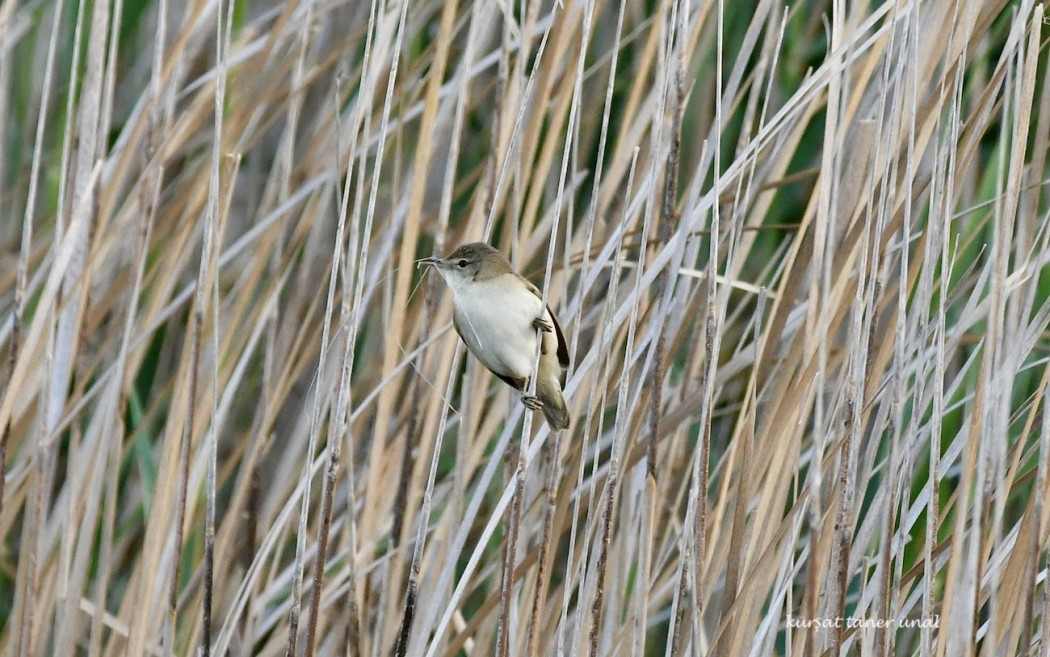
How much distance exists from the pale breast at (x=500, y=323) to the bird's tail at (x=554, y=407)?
0.13 feet

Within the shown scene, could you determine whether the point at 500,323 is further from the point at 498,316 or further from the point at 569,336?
the point at 569,336

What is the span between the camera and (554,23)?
4.68 ft

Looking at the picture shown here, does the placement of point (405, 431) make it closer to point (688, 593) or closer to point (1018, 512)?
point (688, 593)

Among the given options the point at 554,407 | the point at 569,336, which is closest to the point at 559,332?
the point at 569,336

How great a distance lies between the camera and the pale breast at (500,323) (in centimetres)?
143

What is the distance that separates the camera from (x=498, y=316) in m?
1.47

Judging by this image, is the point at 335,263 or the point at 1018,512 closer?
the point at 335,263

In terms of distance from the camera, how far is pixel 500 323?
1.47 m

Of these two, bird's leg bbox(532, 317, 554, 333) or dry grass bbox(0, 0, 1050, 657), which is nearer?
dry grass bbox(0, 0, 1050, 657)

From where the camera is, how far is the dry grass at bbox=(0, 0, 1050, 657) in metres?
1.09

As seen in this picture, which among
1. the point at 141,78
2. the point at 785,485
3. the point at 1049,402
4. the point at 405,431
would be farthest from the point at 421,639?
the point at 141,78

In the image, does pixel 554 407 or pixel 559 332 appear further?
pixel 559 332

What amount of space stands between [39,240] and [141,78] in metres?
0.40

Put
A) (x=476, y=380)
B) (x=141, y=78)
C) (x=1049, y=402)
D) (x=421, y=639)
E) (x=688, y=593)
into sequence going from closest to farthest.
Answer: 1. (x=1049, y=402)
2. (x=688, y=593)
3. (x=421, y=639)
4. (x=476, y=380)
5. (x=141, y=78)
